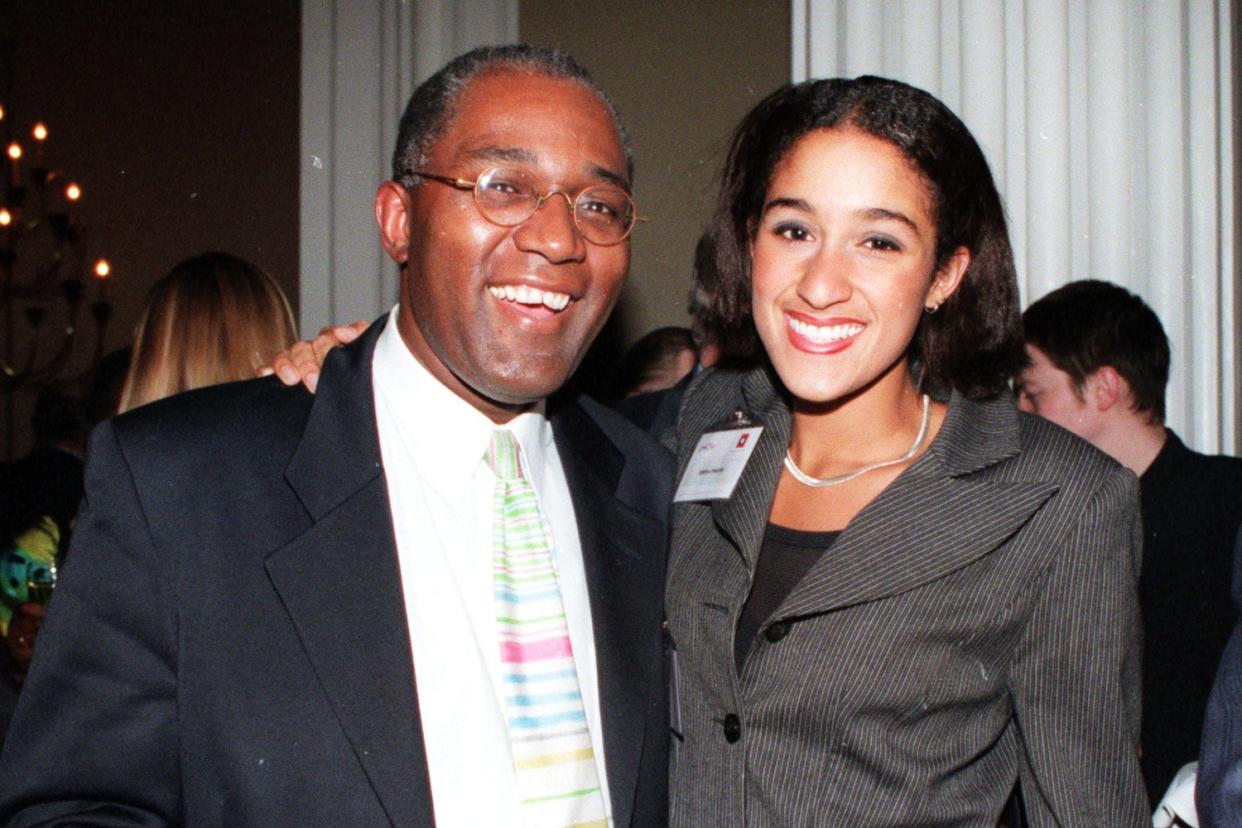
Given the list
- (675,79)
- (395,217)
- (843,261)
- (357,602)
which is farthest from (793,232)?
(675,79)

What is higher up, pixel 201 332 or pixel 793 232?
pixel 793 232

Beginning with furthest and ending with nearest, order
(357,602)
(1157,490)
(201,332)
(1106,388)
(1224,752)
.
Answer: (1106,388) → (1157,490) → (201,332) → (357,602) → (1224,752)

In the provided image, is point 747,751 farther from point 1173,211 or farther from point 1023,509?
point 1173,211

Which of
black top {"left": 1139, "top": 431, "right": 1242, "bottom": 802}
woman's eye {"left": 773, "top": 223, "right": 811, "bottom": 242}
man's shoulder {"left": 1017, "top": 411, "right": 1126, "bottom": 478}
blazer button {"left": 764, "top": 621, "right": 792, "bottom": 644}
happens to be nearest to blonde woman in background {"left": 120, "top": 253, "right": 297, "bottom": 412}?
Result: woman's eye {"left": 773, "top": 223, "right": 811, "bottom": 242}

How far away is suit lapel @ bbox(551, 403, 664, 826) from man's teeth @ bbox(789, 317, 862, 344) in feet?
1.22

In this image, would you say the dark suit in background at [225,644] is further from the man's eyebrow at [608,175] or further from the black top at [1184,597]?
the black top at [1184,597]

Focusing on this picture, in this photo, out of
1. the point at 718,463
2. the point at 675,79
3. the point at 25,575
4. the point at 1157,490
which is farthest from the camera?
the point at 675,79

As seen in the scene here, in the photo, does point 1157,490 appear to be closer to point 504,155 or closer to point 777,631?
point 777,631

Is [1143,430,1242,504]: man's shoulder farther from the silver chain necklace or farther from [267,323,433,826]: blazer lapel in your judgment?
[267,323,433,826]: blazer lapel

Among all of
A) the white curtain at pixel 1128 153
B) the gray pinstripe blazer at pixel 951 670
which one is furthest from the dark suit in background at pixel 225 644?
the white curtain at pixel 1128 153

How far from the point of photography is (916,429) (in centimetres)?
197

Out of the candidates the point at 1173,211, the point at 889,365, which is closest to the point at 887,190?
the point at 889,365

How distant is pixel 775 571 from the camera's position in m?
1.84

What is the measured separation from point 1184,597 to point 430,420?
1.95 meters
